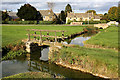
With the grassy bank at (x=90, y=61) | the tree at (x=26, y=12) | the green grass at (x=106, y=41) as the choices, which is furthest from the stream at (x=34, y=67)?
the tree at (x=26, y=12)

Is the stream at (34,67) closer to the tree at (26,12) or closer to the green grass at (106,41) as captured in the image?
the green grass at (106,41)

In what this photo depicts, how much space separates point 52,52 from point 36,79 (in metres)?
6.82

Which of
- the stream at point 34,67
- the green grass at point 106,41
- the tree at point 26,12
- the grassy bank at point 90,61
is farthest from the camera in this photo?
the tree at point 26,12

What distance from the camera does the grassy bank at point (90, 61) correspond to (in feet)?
37.6

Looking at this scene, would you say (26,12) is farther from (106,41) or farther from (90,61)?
(90,61)

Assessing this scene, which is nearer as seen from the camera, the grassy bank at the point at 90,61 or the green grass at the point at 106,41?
the grassy bank at the point at 90,61

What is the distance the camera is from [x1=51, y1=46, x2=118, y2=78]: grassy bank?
11450 millimetres

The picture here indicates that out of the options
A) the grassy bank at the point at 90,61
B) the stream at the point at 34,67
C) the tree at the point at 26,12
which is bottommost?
the stream at the point at 34,67

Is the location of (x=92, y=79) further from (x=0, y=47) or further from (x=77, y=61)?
(x=0, y=47)

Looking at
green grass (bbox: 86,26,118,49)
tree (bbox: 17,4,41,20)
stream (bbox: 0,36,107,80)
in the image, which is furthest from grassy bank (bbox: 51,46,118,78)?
tree (bbox: 17,4,41,20)

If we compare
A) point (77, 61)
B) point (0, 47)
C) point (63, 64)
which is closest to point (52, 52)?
point (63, 64)

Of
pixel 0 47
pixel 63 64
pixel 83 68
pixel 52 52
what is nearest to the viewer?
pixel 83 68

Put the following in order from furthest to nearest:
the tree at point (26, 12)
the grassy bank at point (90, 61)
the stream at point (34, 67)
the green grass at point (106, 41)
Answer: the tree at point (26, 12) < the green grass at point (106, 41) < the stream at point (34, 67) < the grassy bank at point (90, 61)

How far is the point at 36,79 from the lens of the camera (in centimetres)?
887
